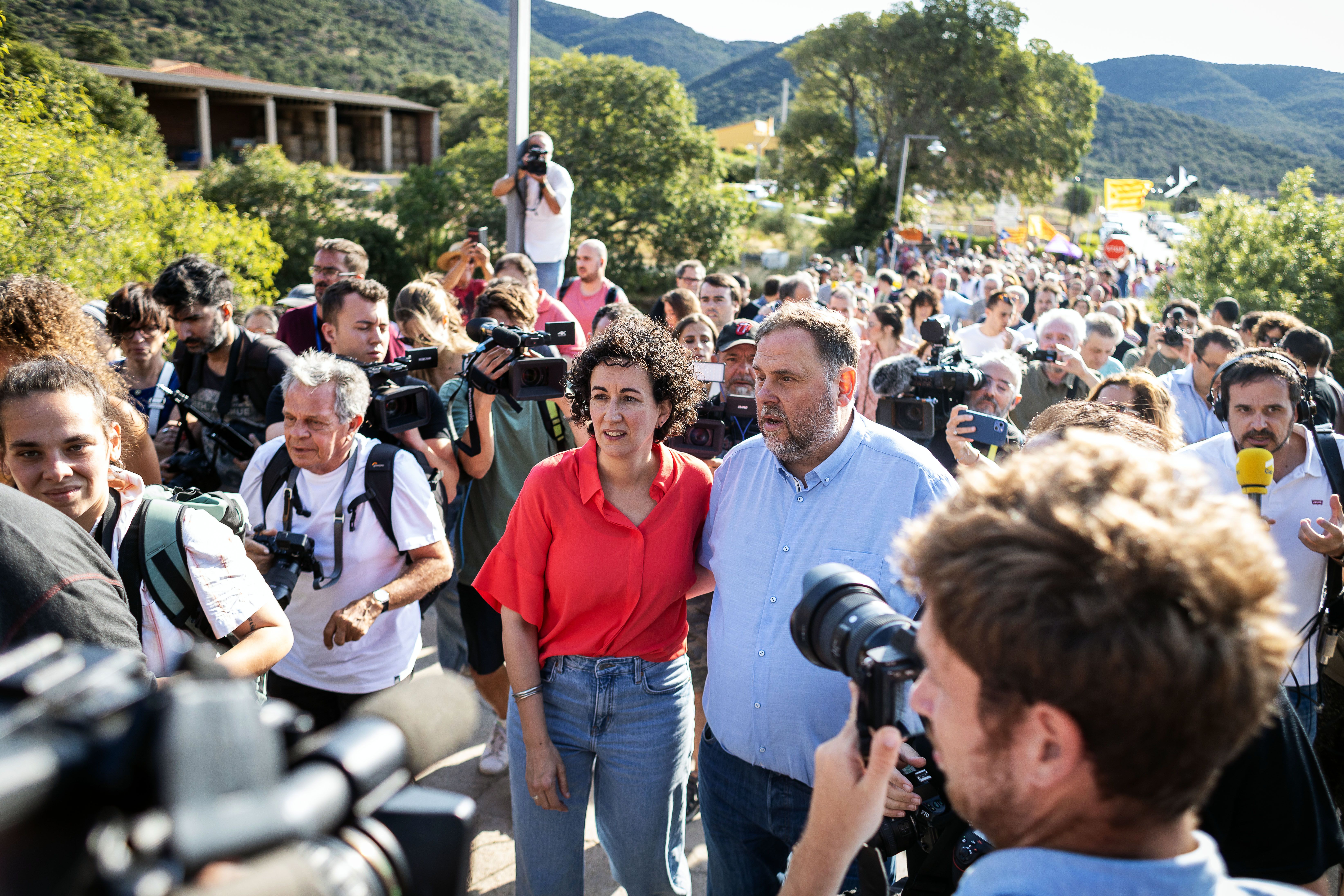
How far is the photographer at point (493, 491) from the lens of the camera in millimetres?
3955

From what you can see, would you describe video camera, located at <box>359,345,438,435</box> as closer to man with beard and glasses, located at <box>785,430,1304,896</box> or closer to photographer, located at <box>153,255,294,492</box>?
photographer, located at <box>153,255,294,492</box>

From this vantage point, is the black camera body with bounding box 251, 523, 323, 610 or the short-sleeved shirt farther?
the short-sleeved shirt

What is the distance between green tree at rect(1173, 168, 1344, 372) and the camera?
10445mm

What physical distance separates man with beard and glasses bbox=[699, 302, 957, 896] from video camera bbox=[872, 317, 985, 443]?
104cm

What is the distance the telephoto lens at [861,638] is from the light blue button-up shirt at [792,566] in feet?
2.32

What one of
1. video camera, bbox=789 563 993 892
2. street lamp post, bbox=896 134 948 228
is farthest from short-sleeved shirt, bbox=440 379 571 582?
street lamp post, bbox=896 134 948 228

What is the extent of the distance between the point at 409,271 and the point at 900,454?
57.5 feet

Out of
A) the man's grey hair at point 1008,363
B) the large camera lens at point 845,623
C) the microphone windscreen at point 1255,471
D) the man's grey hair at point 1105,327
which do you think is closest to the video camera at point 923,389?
Answer: the man's grey hair at point 1008,363

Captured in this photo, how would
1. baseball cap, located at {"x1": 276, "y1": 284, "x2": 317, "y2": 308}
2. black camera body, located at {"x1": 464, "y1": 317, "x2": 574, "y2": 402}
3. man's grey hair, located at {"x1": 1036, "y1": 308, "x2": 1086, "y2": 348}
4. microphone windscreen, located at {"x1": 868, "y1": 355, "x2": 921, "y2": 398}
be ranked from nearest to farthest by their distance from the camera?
black camera body, located at {"x1": 464, "y1": 317, "x2": 574, "y2": 402}, microphone windscreen, located at {"x1": 868, "y1": 355, "x2": 921, "y2": 398}, man's grey hair, located at {"x1": 1036, "y1": 308, "x2": 1086, "y2": 348}, baseball cap, located at {"x1": 276, "y1": 284, "x2": 317, "y2": 308}

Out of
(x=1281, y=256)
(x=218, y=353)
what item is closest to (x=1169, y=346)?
(x=1281, y=256)

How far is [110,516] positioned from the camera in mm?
2230

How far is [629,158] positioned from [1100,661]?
21308 millimetres

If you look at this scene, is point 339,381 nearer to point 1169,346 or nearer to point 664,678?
point 664,678

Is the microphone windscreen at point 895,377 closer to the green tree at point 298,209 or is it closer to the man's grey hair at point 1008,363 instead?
the man's grey hair at point 1008,363
